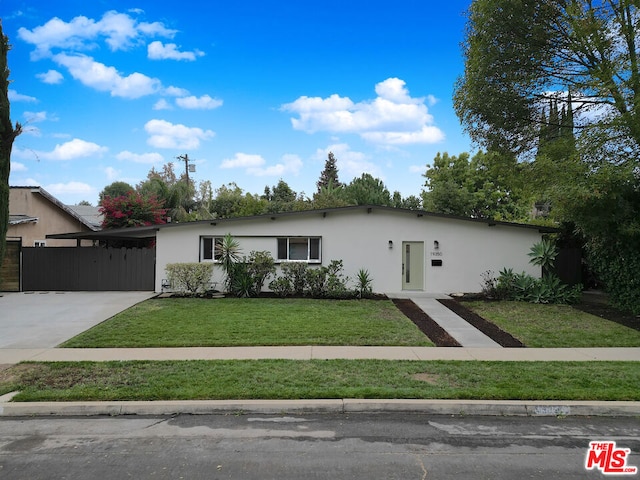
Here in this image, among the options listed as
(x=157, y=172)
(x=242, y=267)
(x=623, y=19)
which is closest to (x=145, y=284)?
(x=242, y=267)

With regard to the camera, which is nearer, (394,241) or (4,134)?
(4,134)

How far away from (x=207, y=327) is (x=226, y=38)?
36.7 ft

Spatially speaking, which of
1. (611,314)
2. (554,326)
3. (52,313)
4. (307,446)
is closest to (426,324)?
(554,326)

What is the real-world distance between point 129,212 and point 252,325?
650 inches

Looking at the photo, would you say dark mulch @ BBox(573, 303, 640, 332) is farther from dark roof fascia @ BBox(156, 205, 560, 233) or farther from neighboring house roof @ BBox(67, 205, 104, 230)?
neighboring house roof @ BBox(67, 205, 104, 230)

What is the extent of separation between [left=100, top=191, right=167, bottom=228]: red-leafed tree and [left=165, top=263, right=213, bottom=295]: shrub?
9.56 metres

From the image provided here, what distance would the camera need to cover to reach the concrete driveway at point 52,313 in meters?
9.16

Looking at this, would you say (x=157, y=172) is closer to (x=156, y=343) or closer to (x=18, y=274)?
(x=18, y=274)

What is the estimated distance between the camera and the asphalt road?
3883 millimetres

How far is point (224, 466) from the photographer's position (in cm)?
397

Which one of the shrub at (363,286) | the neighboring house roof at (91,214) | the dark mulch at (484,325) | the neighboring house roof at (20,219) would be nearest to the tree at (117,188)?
the neighboring house roof at (91,214)

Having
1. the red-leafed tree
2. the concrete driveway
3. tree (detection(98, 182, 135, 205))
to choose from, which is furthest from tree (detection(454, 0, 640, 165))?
tree (detection(98, 182, 135, 205))

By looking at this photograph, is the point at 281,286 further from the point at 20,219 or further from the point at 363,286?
the point at 20,219

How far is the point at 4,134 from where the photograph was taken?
14.3 meters
